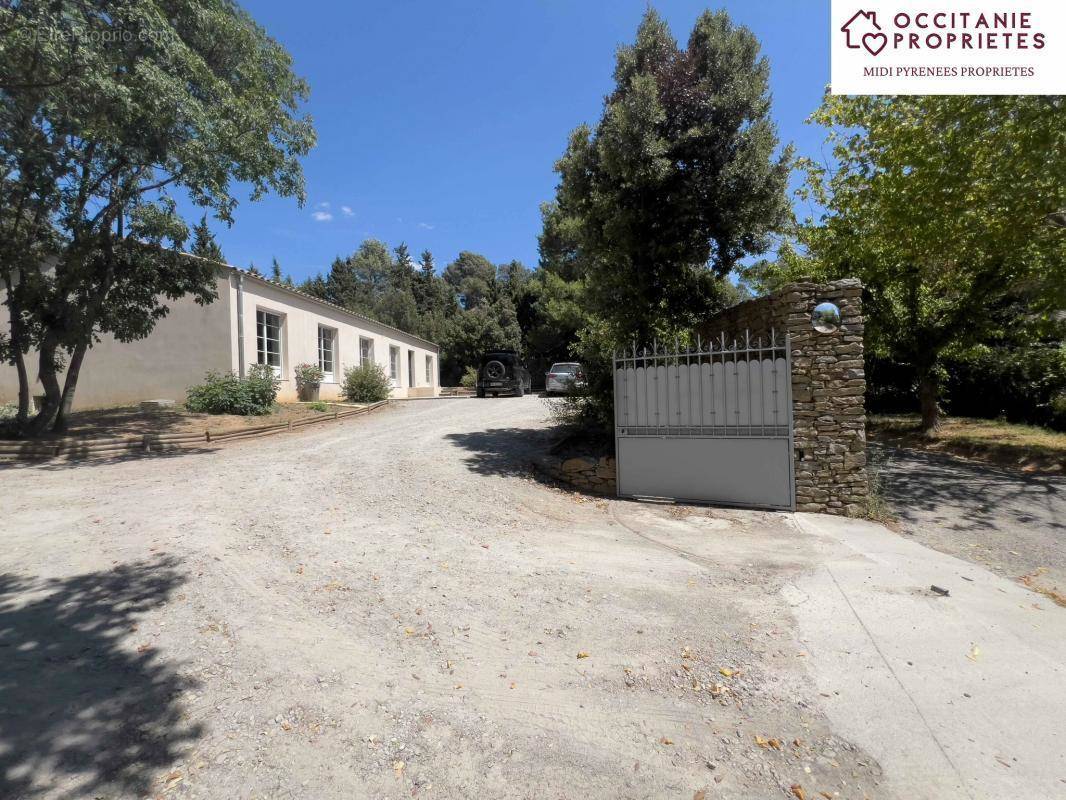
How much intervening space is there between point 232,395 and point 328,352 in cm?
625

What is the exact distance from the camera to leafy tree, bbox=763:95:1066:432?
7.93 m

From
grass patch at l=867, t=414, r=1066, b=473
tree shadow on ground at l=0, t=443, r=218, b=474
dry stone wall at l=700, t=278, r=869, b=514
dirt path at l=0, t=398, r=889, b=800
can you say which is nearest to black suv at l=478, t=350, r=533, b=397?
tree shadow on ground at l=0, t=443, r=218, b=474

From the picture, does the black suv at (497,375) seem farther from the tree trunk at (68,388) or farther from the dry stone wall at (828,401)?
the dry stone wall at (828,401)

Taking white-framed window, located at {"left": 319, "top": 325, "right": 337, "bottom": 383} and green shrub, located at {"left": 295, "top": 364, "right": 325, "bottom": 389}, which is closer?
green shrub, located at {"left": 295, "top": 364, "right": 325, "bottom": 389}

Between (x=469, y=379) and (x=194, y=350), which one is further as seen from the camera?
(x=469, y=379)

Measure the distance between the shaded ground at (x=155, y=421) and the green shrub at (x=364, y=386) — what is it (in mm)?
3952

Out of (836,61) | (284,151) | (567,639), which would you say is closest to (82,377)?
(284,151)

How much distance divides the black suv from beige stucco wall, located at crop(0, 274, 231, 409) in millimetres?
10183

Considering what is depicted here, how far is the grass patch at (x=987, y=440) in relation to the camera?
32.9 feet

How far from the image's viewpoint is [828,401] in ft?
20.1

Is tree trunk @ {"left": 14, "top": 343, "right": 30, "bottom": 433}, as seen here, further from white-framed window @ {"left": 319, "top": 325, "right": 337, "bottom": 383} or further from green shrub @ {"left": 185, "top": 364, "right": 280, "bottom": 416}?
white-framed window @ {"left": 319, "top": 325, "right": 337, "bottom": 383}

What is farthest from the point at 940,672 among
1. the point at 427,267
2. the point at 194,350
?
the point at 427,267

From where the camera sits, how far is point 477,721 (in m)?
2.49

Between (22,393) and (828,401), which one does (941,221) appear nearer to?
(828,401)
